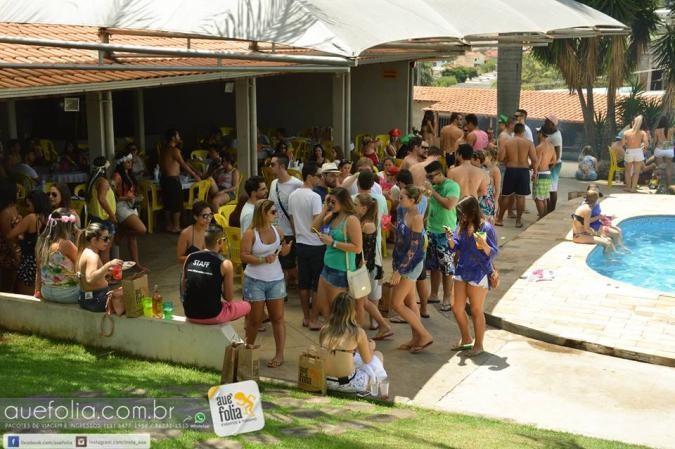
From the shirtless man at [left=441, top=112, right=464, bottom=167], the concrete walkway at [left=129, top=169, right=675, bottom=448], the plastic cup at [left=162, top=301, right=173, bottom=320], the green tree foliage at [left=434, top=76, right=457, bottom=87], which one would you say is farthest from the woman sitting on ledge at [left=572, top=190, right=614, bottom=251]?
the green tree foliage at [left=434, top=76, right=457, bottom=87]

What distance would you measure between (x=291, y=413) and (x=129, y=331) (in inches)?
85.2

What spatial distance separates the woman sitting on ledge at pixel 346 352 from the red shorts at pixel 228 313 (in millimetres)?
824

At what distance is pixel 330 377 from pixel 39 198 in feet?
12.2

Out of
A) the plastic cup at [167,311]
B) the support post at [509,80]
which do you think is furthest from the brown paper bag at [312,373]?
the support post at [509,80]

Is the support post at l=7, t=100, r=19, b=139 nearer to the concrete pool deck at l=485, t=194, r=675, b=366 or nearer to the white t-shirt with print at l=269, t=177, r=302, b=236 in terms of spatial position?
the white t-shirt with print at l=269, t=177, r=302, b=236

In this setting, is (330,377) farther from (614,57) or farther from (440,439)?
(614,57)

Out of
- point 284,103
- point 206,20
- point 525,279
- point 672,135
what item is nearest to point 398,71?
point 284,103

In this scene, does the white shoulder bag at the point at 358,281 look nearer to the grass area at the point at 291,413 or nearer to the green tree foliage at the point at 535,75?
the grass area at the point at 291,413

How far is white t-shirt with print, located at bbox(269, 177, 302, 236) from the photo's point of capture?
9836 mm

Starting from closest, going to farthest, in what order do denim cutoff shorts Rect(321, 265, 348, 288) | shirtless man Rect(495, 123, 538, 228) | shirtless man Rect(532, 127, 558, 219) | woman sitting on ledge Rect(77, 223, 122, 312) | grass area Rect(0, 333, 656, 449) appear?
1. grass area Rect(0, 333, 656, 449)
2. woman sitting on ledge Rect(77, 223, 122, 312)
3. denim cutoff shorts Rect(321, 265, 348, 288)
4. shirtless man Rect(495, 123, 538, 228)
5. shirtless man Rect(532, 127, 558, 219)

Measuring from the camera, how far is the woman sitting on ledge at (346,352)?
7273 millimetres

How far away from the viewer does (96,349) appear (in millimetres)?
8469

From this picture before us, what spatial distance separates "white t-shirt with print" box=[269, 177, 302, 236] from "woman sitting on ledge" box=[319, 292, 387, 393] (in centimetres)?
252

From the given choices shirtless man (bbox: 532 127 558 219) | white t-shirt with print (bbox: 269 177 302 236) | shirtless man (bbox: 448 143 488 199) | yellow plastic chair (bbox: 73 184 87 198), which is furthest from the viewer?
shirtless man (bbox: 532 127 558 219)
